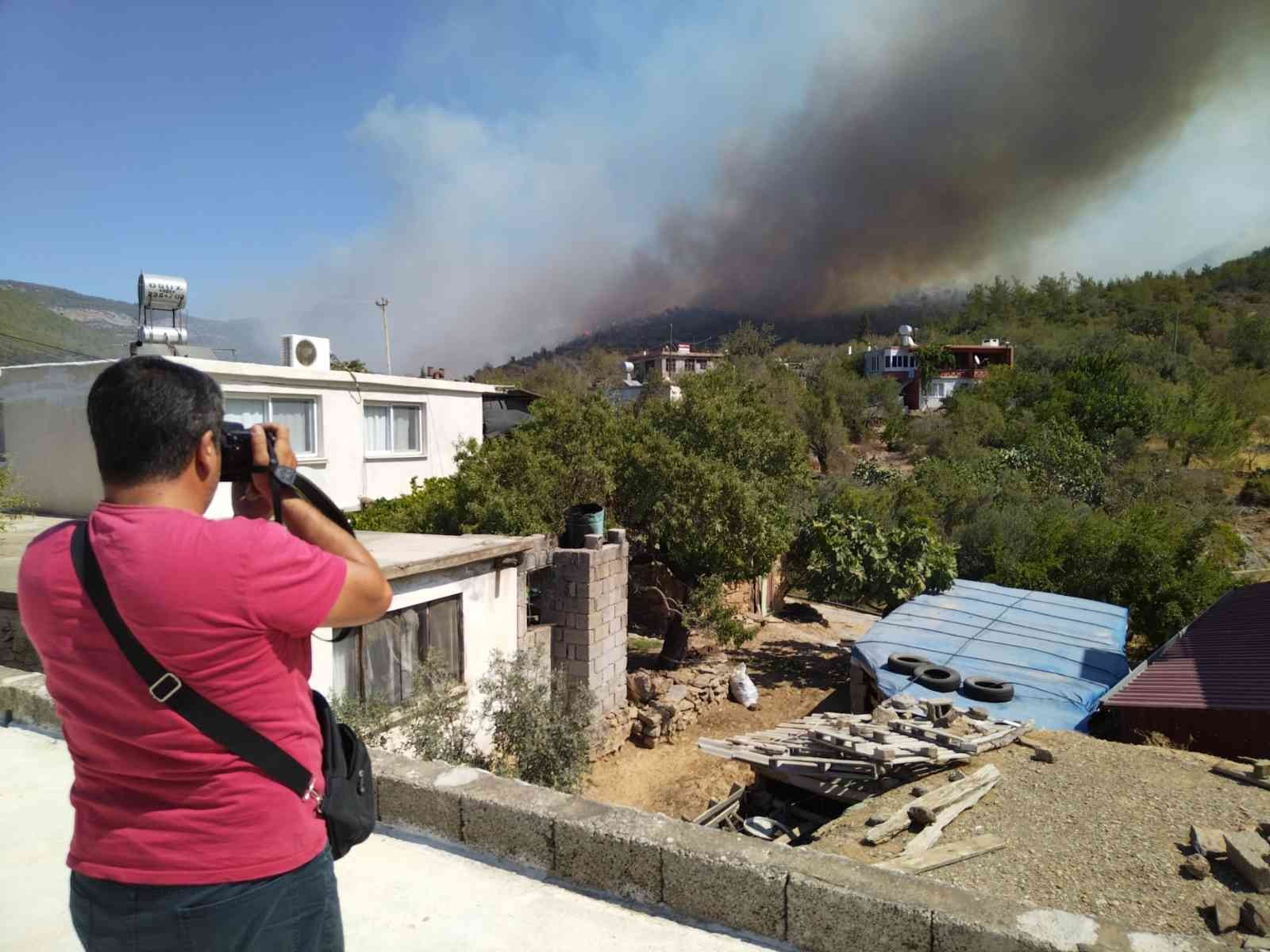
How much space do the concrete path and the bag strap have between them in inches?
65.4

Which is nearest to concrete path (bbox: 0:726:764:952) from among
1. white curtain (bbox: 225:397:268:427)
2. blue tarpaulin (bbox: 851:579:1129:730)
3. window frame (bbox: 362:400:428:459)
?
blue tarpaulin (bbox: 851:579:1129:730)

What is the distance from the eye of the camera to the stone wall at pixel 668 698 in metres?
12.4

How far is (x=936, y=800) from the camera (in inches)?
286

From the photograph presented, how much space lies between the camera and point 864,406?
45281 millimetres

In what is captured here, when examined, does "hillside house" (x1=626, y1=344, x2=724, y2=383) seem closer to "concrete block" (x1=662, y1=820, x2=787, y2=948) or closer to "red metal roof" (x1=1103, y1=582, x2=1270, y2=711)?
"red metal roof" (x1=1103, y1=582, x2=1270, y2=711)

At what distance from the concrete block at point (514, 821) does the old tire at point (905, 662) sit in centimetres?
898

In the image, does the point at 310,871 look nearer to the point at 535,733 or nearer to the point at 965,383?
the point at 535,733

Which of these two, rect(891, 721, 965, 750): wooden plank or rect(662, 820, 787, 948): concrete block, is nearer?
rect(662, 820, 787, 948): concrete block

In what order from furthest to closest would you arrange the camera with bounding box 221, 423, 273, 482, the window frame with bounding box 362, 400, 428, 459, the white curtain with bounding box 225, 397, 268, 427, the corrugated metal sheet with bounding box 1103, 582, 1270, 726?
the window frame with bounding box 362, 400, 428, 459 < the white curtain with bounding box 225, 397, 268, 427 < the corrugated metal sheet with bounding box 1103, 582, 1270, 726 < the camera with bounding box 221, 423, 273, 482

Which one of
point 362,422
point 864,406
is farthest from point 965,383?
point 362,422

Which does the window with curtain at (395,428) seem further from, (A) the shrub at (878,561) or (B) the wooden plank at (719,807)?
(B) the wooden plank at (719,807)

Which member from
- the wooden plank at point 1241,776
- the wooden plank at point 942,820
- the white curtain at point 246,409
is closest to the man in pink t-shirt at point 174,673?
the wooden plank at point 942,820

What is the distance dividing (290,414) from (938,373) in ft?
167

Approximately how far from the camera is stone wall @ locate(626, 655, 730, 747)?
1245 centimetres
